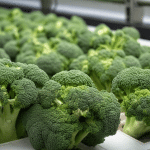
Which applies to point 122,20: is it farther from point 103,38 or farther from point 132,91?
point 132,91

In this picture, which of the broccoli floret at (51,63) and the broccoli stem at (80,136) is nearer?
the broccoli stem at (80,136)

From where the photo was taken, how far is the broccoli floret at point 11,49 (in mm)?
2717

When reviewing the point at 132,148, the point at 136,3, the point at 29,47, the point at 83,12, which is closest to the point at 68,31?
the point at 29,47

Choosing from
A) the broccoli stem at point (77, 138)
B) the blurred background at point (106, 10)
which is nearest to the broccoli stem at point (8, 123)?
the broccoli stem at point (77, 138)

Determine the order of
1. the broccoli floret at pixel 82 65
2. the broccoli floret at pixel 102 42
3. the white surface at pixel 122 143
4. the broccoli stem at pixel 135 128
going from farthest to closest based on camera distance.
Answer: the broccoli floret at pixel 102 42
the broccoli floret at pixel 82 65
the broccoli stem at pixel 135 128
the white surface at pixel 122 143

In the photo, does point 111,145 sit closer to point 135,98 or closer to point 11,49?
point 135,98

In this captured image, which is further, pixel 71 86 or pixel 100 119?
pixel 71 86

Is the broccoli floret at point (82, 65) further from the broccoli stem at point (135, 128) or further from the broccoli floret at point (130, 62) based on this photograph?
the broccoli stem at point (135, 128)

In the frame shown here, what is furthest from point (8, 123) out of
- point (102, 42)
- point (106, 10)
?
point (106, 10)

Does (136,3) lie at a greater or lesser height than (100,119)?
greater

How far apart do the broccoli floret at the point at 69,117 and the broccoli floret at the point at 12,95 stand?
59 mm

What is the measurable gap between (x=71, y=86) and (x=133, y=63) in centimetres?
80

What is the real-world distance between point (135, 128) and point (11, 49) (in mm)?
1736

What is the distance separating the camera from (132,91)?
4.82 ft
